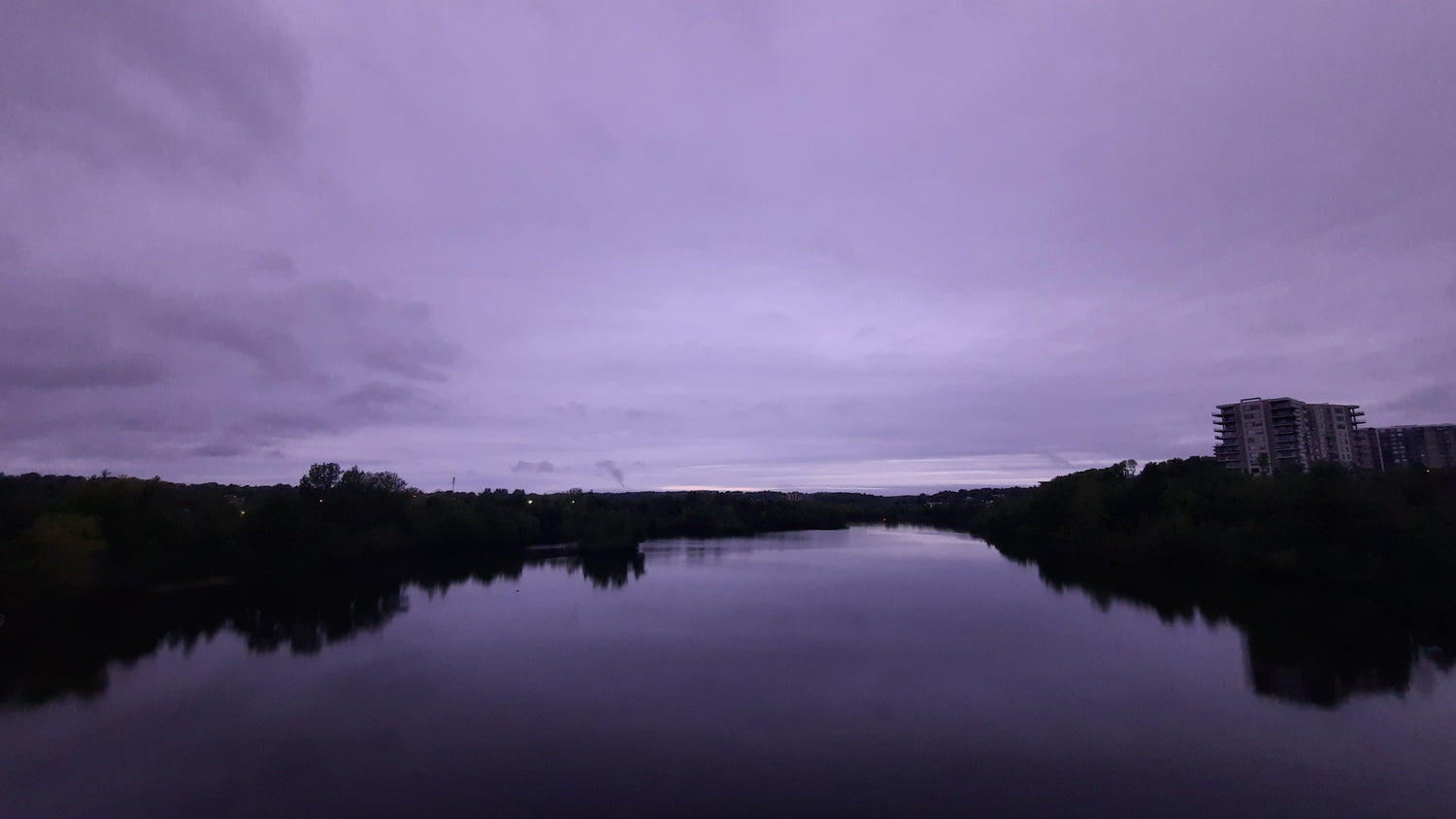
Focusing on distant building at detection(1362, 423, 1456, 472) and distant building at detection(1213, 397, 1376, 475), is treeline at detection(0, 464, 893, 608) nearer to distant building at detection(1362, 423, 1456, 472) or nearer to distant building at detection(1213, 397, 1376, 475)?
distant building at detection(1213, 397, 1376, 475)

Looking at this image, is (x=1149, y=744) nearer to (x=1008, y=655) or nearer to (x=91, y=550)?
(x=1008, y=655)

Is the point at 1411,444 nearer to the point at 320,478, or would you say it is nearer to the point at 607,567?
the point at 607,567

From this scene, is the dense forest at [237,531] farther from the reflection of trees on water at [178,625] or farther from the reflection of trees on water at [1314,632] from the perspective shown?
the reflection of trees on water at [1314,632]

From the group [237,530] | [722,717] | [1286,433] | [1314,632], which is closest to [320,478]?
[237,530]

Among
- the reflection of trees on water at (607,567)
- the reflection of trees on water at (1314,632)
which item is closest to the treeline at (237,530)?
the reflection of trees on water at (607,567)

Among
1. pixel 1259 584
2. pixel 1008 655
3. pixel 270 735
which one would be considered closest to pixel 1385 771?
pixel 1008 655
